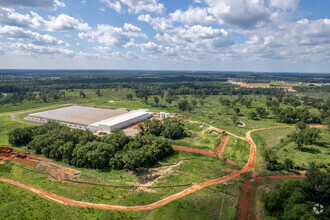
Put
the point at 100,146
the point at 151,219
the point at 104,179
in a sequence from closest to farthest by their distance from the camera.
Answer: the point at 151,219 < the point at 104,179 < the point at 100,146

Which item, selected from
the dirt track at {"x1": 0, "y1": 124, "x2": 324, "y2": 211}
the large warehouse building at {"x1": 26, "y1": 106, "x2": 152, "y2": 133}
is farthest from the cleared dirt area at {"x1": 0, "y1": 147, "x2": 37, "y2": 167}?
the large warehouse building at {"x1": 26, "y1": 106, "x2": 152, "y2": 133}

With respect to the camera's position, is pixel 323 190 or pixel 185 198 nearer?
pixel 323 190

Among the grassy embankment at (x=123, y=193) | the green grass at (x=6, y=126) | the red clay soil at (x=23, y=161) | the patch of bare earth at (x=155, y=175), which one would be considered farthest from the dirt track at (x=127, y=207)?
the green grass at (x=6, y=126)

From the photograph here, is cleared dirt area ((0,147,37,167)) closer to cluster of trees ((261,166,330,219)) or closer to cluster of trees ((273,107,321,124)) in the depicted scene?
cluster of trees ((261,166,330,219))

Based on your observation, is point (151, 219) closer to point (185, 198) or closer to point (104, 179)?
point (185, 198)

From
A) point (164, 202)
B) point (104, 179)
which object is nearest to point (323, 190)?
point (164, 202)

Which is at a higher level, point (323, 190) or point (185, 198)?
point (323, 190)
